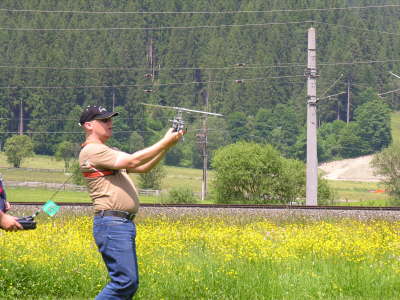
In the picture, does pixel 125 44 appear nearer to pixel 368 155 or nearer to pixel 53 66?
pixel 53 66

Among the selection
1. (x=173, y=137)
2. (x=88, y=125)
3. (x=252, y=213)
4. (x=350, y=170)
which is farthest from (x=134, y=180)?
(x=173, y=137)

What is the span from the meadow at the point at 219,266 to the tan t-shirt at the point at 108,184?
2653mm

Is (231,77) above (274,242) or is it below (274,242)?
above

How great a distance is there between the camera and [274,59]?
6772 inches

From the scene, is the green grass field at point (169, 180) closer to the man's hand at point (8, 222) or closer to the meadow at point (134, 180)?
the meadow at point (134, 180)

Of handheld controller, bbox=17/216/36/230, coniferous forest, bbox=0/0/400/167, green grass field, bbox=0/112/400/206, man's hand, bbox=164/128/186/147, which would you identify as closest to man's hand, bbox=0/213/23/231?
handheld controller, bbox=17/216/36/230

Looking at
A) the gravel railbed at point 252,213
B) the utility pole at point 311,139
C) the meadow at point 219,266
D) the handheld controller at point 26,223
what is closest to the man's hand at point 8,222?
the handheld controller at point 26,223

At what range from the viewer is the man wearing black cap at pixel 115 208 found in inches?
329

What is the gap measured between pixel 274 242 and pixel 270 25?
544 ft

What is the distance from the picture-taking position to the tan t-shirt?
8.47 metres

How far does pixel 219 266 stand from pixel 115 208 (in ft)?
12.1

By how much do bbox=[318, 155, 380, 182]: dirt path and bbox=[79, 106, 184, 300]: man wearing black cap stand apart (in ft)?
369

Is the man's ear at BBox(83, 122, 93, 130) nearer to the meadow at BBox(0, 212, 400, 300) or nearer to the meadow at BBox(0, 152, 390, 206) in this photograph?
the meadow at BBox(0, 212, 400, 300)

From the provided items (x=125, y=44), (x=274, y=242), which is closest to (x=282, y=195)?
(x=274, y=242)
